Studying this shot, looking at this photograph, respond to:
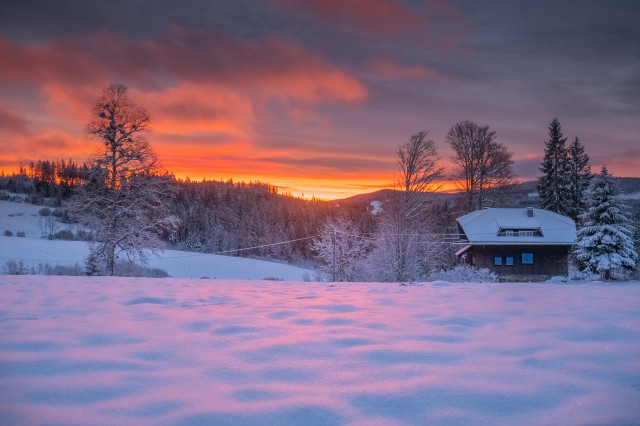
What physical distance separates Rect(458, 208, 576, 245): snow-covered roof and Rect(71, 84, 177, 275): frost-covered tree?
21324mm

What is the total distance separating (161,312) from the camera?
4.10 metres

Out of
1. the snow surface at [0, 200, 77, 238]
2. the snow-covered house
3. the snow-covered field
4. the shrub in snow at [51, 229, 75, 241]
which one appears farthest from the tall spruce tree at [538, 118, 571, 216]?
the snow surface at [0, 200, 77, 238]

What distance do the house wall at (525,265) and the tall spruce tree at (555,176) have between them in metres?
9.11

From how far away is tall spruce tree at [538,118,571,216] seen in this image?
126 feet

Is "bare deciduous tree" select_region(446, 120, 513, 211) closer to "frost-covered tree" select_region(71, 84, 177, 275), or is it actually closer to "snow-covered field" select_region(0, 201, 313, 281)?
"snow-covered field" select_region(0, 201, 313, 281)

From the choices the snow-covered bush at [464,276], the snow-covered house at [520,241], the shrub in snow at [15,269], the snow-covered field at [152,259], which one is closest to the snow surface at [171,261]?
the snow-covered field at [152,259]

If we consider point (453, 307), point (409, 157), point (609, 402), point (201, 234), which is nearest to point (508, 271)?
point (409, 157)

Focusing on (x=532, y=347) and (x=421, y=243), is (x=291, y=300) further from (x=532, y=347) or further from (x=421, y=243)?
(x=421, y=243)

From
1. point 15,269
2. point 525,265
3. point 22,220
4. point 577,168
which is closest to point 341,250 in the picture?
point 525,265

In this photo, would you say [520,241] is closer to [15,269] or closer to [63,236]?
[15,269]

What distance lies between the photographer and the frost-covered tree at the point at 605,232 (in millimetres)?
27953

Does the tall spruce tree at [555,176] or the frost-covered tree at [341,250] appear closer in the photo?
the frost-covered tree at [341,250]

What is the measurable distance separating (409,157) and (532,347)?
944 inches

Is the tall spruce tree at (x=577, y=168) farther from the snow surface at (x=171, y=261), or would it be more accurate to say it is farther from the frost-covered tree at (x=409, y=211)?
the snow surface at (x=171, y=261)
